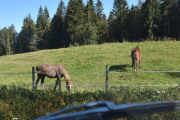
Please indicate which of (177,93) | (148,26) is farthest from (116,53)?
(148,26)

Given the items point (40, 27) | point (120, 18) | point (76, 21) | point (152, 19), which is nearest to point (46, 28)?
point (40, 27)

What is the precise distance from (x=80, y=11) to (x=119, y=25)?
10878 mm

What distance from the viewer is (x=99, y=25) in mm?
53938

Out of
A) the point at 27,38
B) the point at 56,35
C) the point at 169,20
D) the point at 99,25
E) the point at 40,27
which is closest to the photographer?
the point at 169,20

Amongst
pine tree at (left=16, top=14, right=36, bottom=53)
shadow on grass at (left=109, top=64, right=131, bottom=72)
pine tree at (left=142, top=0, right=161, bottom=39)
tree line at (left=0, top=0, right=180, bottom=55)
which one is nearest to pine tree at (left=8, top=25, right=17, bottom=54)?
tree line at (left=0, top=0, right=180, bottom=55)

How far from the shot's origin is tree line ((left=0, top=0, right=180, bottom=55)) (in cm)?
4009

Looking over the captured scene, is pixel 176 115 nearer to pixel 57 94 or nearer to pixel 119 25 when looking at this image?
pixel 57 94

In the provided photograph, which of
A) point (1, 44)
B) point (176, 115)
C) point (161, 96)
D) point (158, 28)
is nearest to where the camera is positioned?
point (176, 115)

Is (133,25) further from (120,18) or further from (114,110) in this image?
(114,110)

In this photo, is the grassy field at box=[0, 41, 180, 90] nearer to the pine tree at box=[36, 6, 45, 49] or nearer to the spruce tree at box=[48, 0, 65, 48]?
the spruce tree at box=[48, 0, 65, 48]

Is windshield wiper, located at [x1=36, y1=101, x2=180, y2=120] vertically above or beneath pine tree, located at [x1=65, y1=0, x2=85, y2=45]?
beneath

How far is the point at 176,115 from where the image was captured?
2.65 metres

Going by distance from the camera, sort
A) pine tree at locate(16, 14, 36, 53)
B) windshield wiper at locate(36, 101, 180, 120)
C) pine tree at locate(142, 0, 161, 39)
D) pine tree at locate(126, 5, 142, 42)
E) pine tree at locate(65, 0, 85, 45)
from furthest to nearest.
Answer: pine tree at locate(16, 14, 36, 53)
pine tree at locate(65, 0, 85, 45)
pine tree at locate(126, 5, 142, 42)
pine tree at locate(142, 0, 161, 39)
windshield wiper at locate(36, 101, 180, 120)

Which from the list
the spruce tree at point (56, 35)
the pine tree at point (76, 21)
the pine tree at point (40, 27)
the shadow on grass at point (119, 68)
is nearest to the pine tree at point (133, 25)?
the pine tree at point (76, 21)
